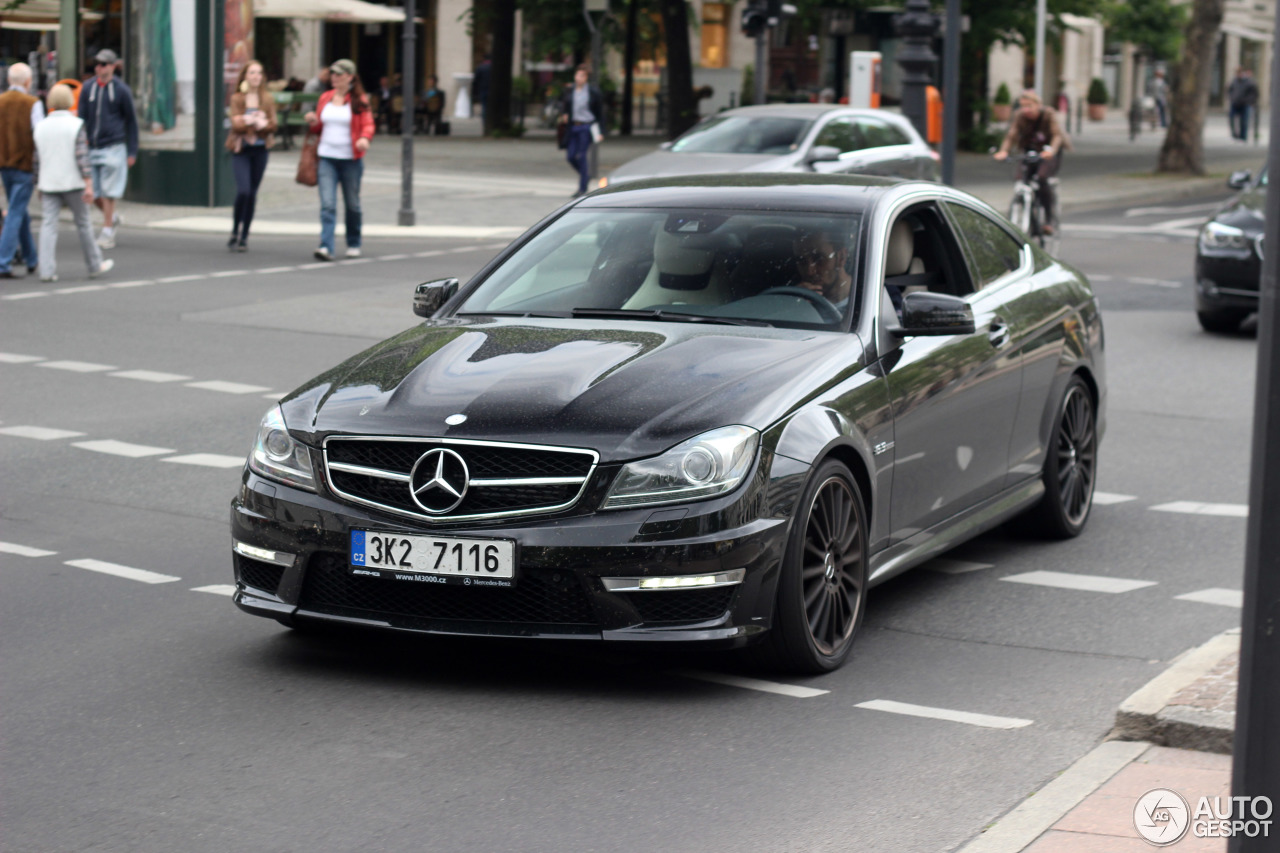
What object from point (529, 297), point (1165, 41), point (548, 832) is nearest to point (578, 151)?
point (529, 297)

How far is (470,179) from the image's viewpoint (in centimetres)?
3136

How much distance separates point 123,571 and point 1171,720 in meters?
3.93

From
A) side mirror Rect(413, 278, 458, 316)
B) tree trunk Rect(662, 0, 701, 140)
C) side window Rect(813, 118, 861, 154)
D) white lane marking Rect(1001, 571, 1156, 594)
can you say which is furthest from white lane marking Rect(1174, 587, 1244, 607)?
tree trunk Rect(662, 0, 701, 140)

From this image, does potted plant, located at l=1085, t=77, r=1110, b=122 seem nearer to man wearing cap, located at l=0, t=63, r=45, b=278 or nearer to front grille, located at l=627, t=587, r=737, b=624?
man wearing cap, located at l=0, t=63, r=45, b=278

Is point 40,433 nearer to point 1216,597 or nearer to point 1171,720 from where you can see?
point 1216,597

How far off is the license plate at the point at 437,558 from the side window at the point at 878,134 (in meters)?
16.2

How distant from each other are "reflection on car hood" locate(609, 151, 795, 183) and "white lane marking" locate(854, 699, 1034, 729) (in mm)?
14459

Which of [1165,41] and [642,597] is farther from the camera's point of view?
[1165,41]

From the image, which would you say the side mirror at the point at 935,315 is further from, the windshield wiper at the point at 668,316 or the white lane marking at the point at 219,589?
the white lane marking at the point at 219,589

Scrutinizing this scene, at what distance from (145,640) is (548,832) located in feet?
7.35

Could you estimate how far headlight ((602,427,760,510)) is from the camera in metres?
5.34

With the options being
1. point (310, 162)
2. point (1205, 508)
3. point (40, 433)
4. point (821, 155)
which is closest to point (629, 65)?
point (821, 155)

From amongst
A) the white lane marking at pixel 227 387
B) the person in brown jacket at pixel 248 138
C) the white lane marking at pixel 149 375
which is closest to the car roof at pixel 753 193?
the white lane marking at pixel 227 387

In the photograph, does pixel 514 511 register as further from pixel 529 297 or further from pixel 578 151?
pixel 578 151
